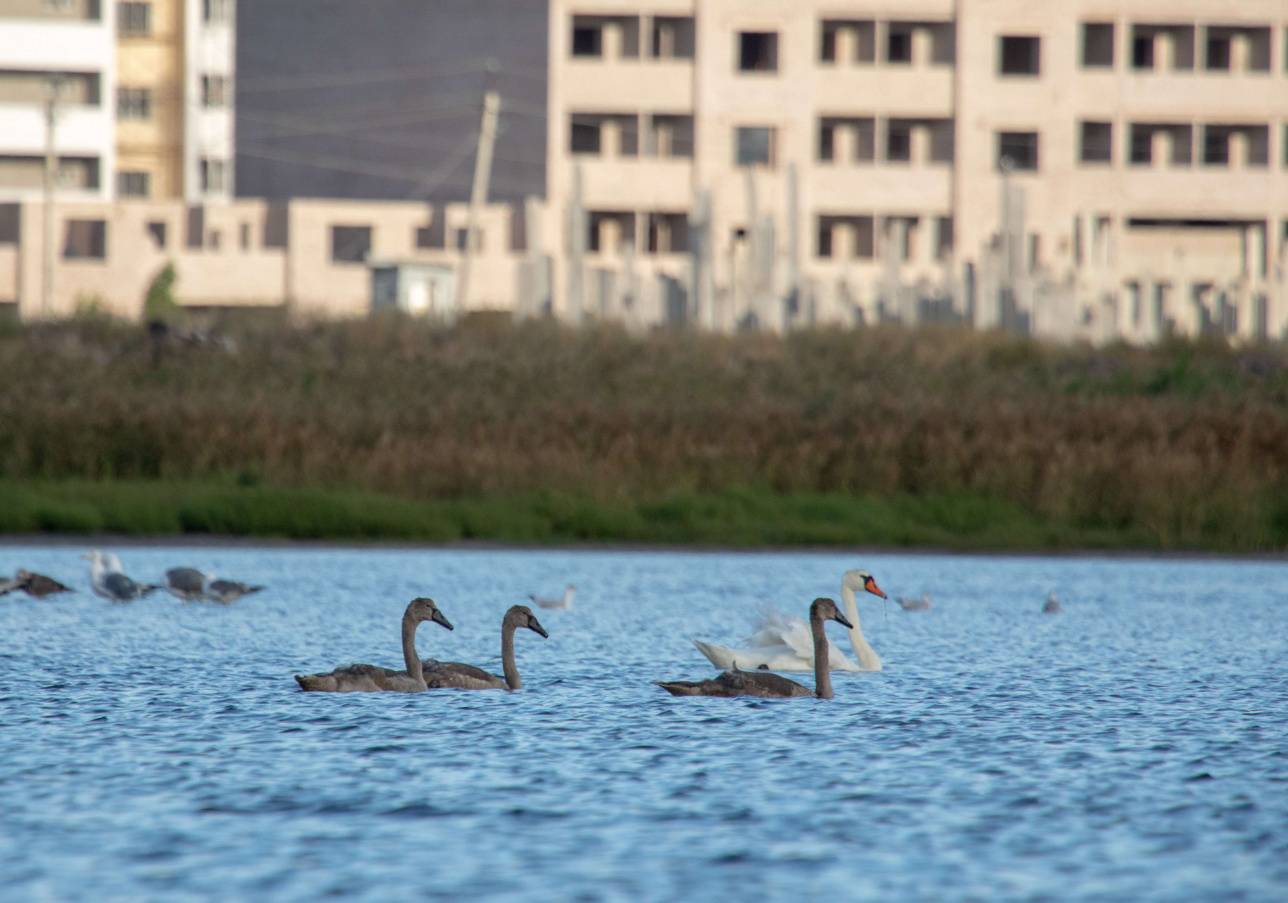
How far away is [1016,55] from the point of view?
74.7m

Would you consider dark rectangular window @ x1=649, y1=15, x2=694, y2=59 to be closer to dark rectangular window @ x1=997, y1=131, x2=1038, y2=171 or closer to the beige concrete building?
the beige concrete building

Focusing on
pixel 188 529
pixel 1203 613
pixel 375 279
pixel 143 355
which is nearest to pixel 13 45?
pixel 375 279

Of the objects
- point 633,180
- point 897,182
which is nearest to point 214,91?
point 633,180

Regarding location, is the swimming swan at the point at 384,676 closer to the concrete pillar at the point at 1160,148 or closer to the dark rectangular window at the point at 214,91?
the concrete pillar at the point at 1160,148

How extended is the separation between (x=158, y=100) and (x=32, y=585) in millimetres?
65251

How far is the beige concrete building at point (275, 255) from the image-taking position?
67.9 m

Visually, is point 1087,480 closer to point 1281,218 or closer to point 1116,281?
point 1116,281

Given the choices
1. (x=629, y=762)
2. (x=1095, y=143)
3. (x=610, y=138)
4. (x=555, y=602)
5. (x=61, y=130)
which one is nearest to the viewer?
(x=629, y=762)

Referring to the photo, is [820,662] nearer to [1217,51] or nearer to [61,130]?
[1217,51]

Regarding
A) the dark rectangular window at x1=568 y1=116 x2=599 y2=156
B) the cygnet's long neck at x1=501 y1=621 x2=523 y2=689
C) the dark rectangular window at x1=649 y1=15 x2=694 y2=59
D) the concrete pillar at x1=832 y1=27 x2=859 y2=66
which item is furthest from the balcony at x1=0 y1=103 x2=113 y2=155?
the cygnet's long neck at x1=501 y1=621 x2=523 y2=689

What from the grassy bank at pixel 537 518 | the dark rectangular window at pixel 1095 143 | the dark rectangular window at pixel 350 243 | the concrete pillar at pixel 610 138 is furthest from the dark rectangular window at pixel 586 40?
the grassy bank at pixel 537 518

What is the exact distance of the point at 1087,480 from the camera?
106 ft

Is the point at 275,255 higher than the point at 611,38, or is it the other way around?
the point at 611,38

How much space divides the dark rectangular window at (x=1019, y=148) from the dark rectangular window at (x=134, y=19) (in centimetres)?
3241
